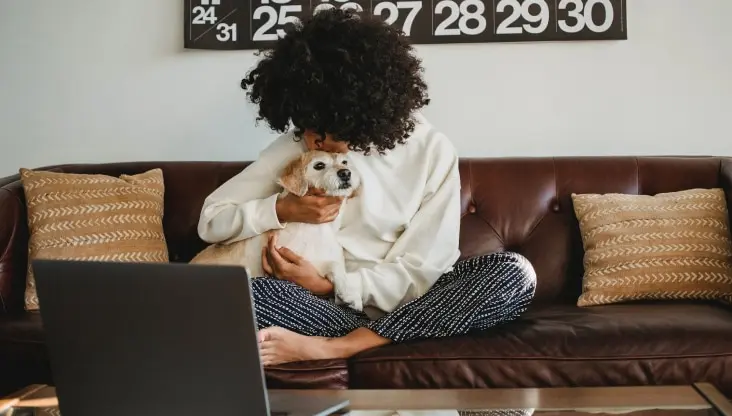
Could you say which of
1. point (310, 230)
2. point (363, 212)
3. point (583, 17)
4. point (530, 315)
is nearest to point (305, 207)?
point (310, 230)

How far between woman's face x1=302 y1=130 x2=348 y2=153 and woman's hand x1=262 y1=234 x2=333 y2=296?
25 centimetres

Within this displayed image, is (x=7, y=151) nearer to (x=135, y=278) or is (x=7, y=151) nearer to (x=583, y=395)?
(x=135, y=278)

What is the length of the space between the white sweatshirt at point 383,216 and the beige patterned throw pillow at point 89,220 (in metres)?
0.35

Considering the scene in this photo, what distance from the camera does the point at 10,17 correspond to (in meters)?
2.62

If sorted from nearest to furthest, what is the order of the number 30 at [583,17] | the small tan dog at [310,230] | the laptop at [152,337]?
the laptop at [152,337], the small tan dog at [310,230], the number 30 at [583,17]

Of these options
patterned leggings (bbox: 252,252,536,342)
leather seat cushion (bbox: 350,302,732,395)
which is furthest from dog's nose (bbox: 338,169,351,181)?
leather seat cushion (bbox: 350,302,732,395)

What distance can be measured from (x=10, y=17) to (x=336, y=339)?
1.85 metres

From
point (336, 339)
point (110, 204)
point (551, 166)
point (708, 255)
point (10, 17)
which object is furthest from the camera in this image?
point (10, 17)

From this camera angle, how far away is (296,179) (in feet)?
5.69

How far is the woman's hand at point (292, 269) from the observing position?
1685 millimetres

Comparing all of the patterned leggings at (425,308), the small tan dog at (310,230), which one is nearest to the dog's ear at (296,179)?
the small tan dog at (310,230)

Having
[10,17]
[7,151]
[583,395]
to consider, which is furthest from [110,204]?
[583,395]

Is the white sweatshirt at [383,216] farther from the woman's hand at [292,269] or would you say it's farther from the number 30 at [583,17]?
the number 30 at [583,17]

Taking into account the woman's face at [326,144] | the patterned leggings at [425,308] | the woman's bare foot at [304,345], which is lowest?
the woman's bare foot at [304,345]
